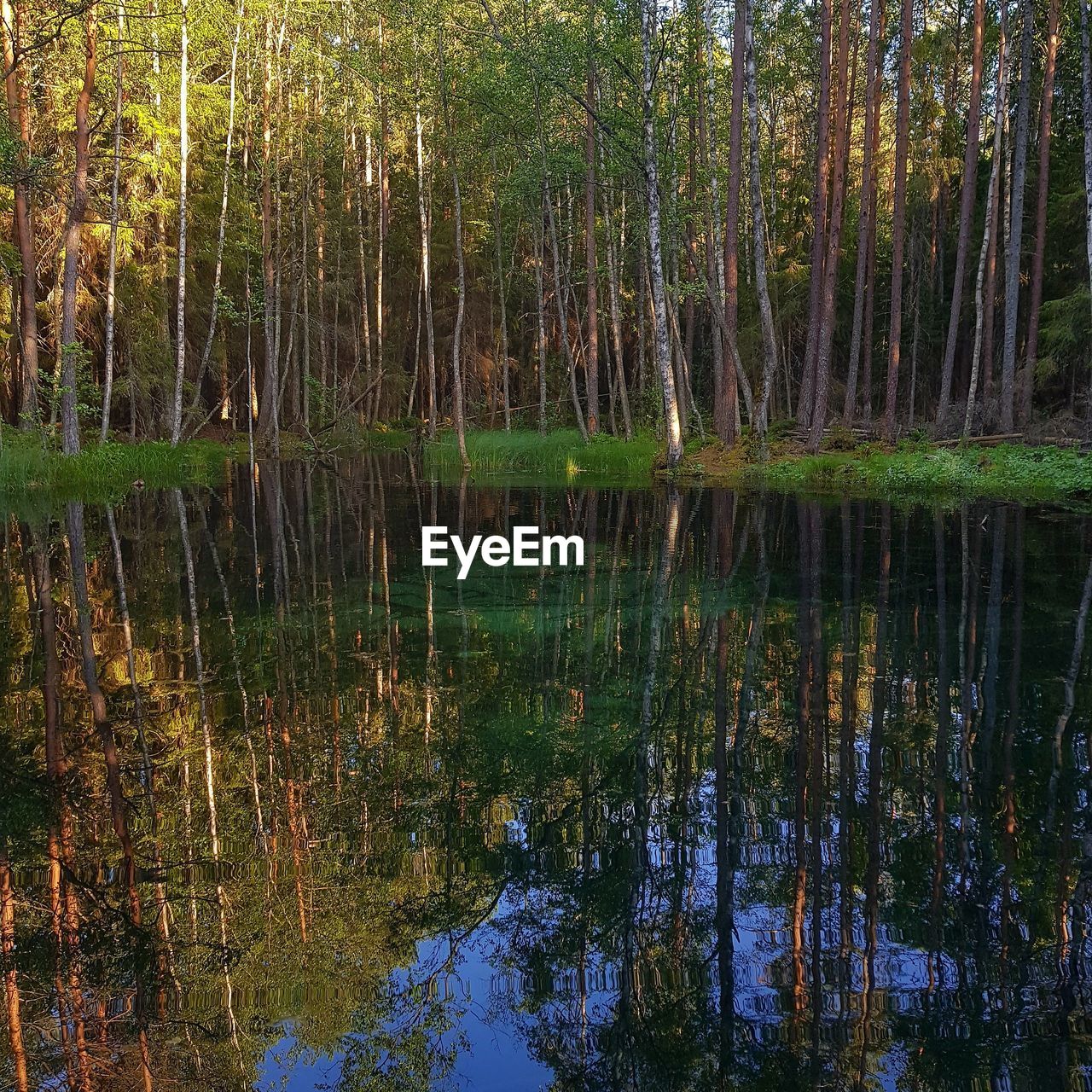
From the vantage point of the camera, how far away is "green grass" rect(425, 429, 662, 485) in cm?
2380

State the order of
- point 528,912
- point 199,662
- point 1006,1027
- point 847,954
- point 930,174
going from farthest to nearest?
point 930,174, point 199,662, point 528,912, point 847,954, point 1006,1027

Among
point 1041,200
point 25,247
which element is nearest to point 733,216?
point 1041,200

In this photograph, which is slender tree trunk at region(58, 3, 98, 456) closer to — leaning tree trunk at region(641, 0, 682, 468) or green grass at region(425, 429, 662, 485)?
green grass at region(425, 429, 662, 485)

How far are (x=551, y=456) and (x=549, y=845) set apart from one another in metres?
22.7

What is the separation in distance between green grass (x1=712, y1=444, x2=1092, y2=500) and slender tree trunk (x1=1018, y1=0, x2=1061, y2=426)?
14.5ft

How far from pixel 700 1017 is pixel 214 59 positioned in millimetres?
32024

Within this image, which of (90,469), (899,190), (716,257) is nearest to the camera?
(90,469)

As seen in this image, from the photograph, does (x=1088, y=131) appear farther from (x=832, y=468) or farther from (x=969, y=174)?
(x=832, y=468)

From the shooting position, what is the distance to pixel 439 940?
347 centimetres

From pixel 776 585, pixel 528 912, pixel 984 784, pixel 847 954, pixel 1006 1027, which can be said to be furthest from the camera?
pixel 776 585

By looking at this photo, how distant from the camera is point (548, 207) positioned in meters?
28.7

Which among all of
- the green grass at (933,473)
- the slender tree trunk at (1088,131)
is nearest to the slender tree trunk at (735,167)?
the green grass at (933,473)

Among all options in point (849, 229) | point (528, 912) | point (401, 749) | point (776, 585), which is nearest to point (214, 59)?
point (849, 229)

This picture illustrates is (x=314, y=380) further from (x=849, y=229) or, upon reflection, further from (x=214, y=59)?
(x=849, y=229)
